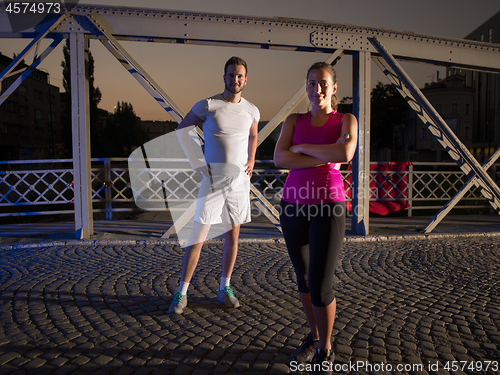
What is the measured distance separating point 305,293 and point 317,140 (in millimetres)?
1055

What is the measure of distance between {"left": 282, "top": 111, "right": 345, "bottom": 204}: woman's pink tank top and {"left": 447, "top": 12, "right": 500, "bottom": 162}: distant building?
4548cm

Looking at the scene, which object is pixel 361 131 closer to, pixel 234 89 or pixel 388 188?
pixel 388 188

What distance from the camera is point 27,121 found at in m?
59.8

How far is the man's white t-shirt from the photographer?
349 cm

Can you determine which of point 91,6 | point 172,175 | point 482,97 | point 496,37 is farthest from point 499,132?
point 91,6

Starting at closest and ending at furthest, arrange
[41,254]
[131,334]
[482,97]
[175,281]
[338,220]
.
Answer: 1. [338,220]
2. [131,334]
3. [175,281]
4. [41,254]
5. [482,97]

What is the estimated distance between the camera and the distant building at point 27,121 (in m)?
53.7

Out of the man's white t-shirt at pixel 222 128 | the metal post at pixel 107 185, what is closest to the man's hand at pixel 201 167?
the man's white t-shirt at pixel 222 128

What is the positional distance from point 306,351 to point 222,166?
68.9 inches

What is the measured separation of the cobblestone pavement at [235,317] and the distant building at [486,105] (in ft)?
142

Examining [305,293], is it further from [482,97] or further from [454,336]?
[482,97]

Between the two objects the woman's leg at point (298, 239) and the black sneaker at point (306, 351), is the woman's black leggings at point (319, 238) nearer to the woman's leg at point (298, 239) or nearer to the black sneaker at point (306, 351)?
the woman's leg at point (298, 239)

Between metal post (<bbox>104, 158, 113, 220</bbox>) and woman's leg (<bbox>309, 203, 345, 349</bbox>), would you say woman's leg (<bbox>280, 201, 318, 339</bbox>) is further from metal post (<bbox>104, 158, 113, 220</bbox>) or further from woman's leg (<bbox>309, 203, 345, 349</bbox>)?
metal post (<bbox>104, 158, 113, 220</bbox>)

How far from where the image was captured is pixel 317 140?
2496mm
